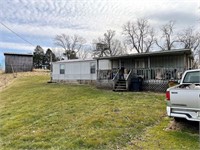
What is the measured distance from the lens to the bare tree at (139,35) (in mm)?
42797

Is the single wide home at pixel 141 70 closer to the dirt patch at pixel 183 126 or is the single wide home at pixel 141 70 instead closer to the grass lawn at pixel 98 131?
the grass lawn at pixel 98 131

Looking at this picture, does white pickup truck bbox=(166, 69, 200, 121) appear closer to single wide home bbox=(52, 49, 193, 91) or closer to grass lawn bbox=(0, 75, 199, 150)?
grass lawn bbox=(0, 75, 199, 150)

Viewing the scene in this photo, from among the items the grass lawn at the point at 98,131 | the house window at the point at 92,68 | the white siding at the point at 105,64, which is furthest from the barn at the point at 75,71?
the grass lawn at the point at 98,131

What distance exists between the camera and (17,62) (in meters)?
39.0

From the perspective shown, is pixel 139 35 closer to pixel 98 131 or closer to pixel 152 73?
pixel 152 73

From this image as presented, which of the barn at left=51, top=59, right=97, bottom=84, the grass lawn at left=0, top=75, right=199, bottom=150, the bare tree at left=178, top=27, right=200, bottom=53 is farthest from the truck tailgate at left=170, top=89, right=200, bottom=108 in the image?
the bare tree at left=178, top=27, right=200, bottom=53

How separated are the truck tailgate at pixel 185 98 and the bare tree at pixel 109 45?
4061 cm

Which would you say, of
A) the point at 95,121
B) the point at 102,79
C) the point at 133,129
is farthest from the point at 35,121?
the point at 102,79

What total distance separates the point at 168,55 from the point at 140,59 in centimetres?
256

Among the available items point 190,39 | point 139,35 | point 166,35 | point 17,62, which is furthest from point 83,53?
point 190,39

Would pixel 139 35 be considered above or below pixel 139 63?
above

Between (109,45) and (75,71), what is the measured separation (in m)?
26.1

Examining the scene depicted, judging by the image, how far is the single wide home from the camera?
14.7 meters

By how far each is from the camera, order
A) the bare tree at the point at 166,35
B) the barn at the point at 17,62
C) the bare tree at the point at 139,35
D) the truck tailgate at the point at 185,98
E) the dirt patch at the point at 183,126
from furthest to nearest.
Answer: the bare tree at the point at 139,35 → the bare tree at the point at 166,35 → the barn at the point at 17,62 → the dirt patch at the point at 183,126 → the truck tailgate at the point at 185,98
